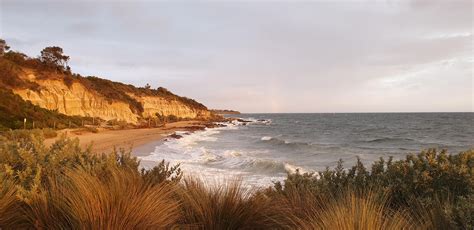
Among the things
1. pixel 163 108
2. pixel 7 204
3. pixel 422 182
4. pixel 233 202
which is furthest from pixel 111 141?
pixel 163 108

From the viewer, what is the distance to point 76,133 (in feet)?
106

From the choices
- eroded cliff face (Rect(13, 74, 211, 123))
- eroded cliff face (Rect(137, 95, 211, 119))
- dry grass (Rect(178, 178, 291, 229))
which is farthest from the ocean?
eroded cliff face (Rect(137, 95, 211, 119))

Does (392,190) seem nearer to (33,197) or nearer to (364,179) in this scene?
(364,179)

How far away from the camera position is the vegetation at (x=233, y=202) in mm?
3492

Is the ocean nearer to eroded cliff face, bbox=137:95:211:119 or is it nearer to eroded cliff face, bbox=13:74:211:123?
eroded cliff face, bbox=13:74:211:123

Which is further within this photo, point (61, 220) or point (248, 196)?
point (248, 196)

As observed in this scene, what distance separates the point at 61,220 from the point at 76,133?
1215 inches

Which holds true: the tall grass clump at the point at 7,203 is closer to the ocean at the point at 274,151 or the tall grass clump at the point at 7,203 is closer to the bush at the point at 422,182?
the ocean at the point at 274,151

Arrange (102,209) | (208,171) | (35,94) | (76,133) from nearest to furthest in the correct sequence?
1. (102,209)
2. (208,171)
3. (76,133)
4. (35,94)

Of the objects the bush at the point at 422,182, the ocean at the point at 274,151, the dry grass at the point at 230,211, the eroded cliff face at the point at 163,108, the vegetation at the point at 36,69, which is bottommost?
the ocean at the point at 274,151

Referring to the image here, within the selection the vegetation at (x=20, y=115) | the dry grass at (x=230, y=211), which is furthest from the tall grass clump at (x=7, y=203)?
the vegetation at (x=20, y=115)

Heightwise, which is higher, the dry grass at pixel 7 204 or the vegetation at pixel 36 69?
the vegetation at pixel 36 69

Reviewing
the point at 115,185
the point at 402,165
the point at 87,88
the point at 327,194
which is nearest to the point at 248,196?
the point at 327,194

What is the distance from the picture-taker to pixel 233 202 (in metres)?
4.26
